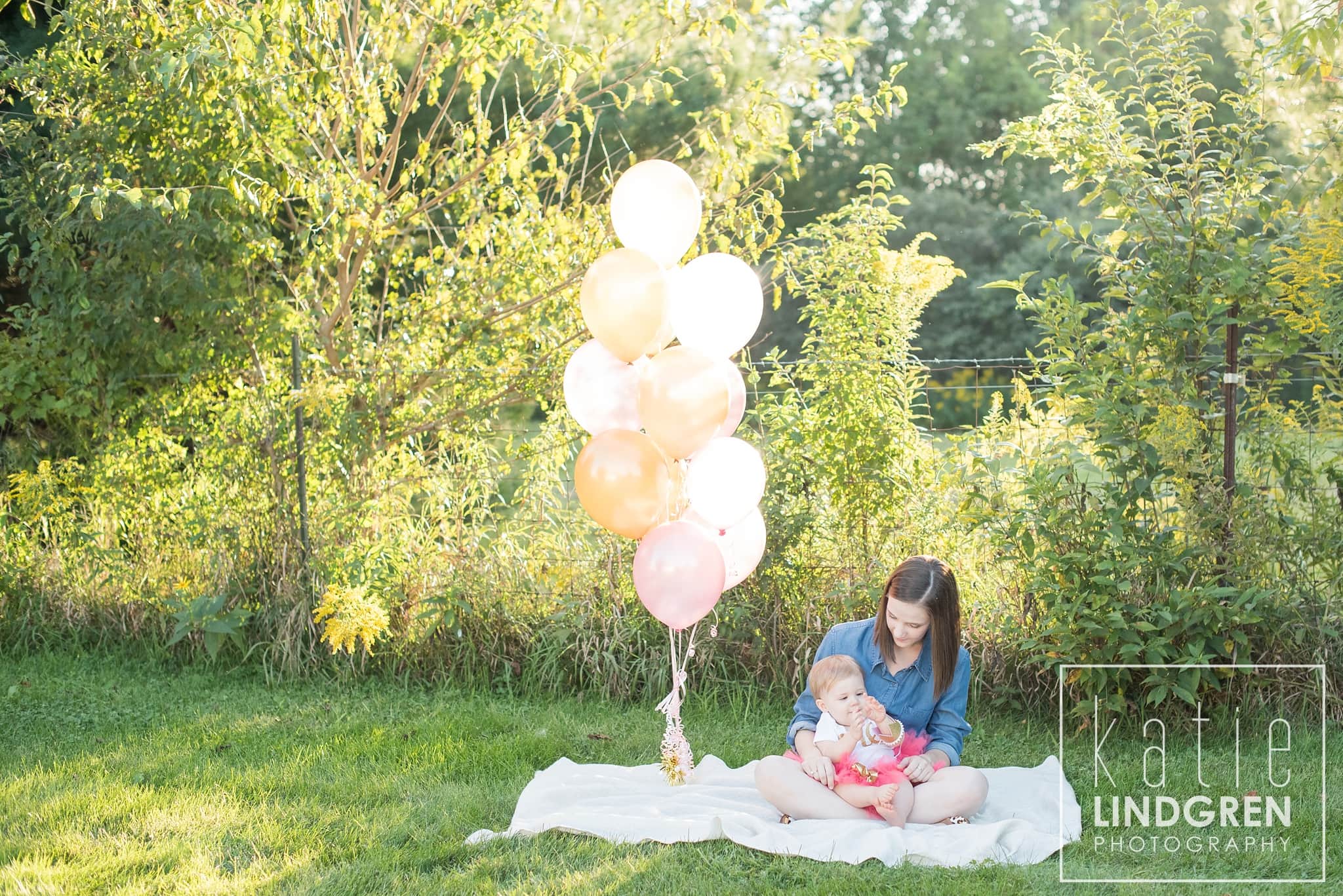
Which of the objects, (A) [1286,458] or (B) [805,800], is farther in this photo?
(A) [1286,458]

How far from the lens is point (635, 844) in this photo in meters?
3.46

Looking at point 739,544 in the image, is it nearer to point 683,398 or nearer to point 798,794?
point 683,398

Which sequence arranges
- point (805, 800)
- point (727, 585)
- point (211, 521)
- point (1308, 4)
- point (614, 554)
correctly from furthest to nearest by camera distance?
point (211, 521), point (614, 554), point (727, 585), point (805, 800), point (1308, 4)

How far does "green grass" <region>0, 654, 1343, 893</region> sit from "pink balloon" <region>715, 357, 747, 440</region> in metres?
1.24

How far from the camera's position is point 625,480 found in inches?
146

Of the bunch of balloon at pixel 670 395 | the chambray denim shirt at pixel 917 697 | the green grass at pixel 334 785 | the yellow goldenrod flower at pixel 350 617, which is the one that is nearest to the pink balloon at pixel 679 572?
the bunch of balloon at pixel 670 395

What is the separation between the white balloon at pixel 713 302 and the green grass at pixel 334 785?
1.54 m

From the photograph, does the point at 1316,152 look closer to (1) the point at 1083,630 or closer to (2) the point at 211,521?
(1) the point at 1083,630

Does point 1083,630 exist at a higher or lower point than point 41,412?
lower

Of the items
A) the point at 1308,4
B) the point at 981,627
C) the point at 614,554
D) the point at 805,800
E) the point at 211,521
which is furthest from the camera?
the point at 211,521

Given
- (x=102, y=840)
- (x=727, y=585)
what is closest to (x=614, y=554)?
(x=727, y=585)

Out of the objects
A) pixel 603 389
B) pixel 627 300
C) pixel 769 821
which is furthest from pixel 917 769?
pixel 627 300

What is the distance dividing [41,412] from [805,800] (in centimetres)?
444

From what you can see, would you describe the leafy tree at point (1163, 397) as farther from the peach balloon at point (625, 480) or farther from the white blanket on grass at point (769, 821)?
the peach balloon at point (625, 480)
